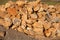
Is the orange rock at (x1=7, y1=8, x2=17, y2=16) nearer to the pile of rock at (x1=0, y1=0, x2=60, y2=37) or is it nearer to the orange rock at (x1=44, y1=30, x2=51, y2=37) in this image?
the pile of rock at (x1=0, y1=0, x2=60, y2=37)

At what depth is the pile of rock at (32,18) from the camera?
3.47m

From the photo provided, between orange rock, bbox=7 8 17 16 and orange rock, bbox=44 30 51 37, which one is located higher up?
orange rock, bbox=7 8 17 16

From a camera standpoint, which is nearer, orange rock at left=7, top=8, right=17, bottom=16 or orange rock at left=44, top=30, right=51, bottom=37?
orange rock at left=44, top=30, right=51, bottom=37

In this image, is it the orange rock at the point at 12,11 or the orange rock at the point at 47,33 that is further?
the orange rock at the point at 12,11

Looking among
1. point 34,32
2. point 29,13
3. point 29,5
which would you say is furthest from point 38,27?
point 29,5

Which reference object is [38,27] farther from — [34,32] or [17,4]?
[17,4]

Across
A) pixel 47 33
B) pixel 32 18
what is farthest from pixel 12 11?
pixel 47 33

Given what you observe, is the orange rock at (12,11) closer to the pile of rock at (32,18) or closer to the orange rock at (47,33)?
the pile of rock at (32,18)

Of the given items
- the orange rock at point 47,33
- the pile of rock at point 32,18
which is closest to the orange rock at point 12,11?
the pile of rock at point 32,18

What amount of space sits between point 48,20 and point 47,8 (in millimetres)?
381

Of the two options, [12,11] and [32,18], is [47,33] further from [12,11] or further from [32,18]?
[12,11]

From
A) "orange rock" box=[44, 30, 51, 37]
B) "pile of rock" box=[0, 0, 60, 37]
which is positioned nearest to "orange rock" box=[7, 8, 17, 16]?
"pile of rock" box=[0, 0, 60, 37]

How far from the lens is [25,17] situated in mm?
3676

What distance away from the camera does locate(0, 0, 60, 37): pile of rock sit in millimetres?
3471
